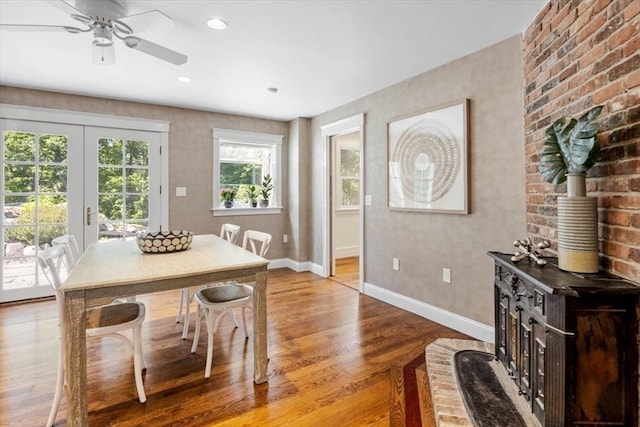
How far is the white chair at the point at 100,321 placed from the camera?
1.69 m

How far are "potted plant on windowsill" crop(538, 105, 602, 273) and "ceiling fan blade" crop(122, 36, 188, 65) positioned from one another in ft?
7.80

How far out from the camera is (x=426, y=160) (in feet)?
10.3

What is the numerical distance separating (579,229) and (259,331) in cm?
180

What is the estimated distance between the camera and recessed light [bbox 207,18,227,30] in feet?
7.38

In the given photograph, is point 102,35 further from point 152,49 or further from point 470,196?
point 470,196

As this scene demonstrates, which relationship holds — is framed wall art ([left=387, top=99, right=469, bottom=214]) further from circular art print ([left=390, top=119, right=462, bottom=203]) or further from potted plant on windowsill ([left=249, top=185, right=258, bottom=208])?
potted plant on windowsill ([left=249, top=185, right=258, bottom=208])

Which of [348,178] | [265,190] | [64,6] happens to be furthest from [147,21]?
[348,178]

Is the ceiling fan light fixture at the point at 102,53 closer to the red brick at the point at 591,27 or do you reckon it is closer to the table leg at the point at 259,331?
the table leg at the point at 259,331

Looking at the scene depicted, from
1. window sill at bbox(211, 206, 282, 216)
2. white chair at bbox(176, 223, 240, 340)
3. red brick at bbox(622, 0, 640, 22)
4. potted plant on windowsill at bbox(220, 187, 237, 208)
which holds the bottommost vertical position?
white chair at bbox(176, 223, 240, 340)

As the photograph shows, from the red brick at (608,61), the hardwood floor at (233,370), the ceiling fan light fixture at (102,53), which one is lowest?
the hardwood floor at (233,370)

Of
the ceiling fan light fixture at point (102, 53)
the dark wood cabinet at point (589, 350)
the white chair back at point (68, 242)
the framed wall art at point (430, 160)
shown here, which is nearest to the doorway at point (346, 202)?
the framed wall art at point (430, 160)

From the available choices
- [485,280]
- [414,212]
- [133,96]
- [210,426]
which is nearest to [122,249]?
[210,426]

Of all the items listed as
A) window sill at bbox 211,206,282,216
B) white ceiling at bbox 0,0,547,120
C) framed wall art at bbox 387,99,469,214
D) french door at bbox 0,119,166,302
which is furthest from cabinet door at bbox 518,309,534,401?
french door at bbox 0,119,166,302

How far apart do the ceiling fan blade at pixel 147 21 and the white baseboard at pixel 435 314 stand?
3.07 meters
